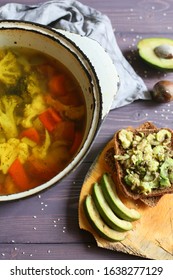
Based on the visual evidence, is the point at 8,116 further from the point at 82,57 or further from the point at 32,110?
the point at 82,57

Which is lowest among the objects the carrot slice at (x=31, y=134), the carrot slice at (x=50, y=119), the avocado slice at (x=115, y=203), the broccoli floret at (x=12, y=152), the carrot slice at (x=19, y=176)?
the avocado slice at (x=115, y=203)

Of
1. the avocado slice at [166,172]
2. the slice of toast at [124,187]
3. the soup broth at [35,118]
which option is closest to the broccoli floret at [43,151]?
the soup broth at [35,118]

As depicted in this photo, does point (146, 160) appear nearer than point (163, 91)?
Yes

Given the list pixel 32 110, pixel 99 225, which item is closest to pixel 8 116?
pixel 32 110

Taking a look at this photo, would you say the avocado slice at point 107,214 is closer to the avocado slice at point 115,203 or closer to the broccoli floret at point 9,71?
the avocado slice at point 115,203

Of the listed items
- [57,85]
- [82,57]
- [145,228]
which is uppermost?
[82,57]

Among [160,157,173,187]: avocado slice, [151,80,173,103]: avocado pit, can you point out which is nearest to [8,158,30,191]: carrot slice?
[160,157,173,187]: avocado slice
